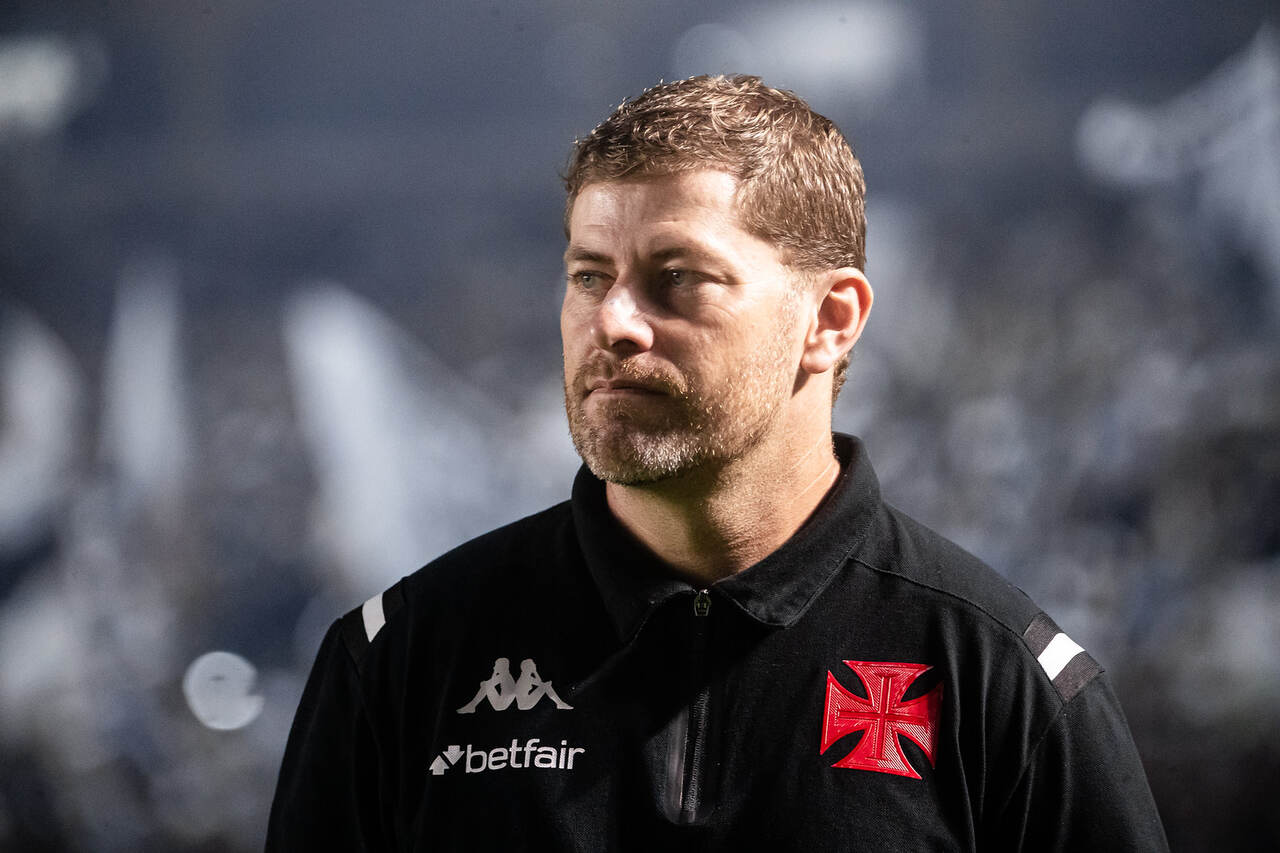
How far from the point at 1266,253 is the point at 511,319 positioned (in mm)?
1450

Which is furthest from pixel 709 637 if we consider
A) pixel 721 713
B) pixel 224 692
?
pixel 224 692

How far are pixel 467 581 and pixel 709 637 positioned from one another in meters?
0.28

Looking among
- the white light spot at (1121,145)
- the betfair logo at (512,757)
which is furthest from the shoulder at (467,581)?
the white light spot at (1121,145)

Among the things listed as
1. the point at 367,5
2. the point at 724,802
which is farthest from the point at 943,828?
the point at 367,5

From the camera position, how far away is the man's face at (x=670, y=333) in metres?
1.14

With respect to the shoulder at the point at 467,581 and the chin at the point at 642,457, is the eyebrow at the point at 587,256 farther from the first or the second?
the shoulder at the point at 467,581

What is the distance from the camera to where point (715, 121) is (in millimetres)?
1198

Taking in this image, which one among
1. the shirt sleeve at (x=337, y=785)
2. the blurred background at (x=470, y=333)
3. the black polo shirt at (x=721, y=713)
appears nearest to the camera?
the black polo shirt at (x=721, y=713)

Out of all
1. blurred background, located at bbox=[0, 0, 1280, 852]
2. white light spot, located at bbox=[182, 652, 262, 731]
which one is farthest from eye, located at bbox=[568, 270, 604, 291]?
white light spot, located at bbox=[182, 652, 262, 731]

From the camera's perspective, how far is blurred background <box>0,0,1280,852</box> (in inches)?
85.4

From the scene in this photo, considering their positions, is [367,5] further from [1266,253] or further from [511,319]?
[1266,253]

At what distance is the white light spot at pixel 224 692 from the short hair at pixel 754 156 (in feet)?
4.46

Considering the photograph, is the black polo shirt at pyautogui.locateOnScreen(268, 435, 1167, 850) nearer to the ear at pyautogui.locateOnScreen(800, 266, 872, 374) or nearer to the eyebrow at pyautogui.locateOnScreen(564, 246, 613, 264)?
the ear at pyautogui.locateOnScreen(800, 266, 872, 374)

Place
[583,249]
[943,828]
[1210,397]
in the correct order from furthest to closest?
[1210,397] → [583,249] → [943,828]
